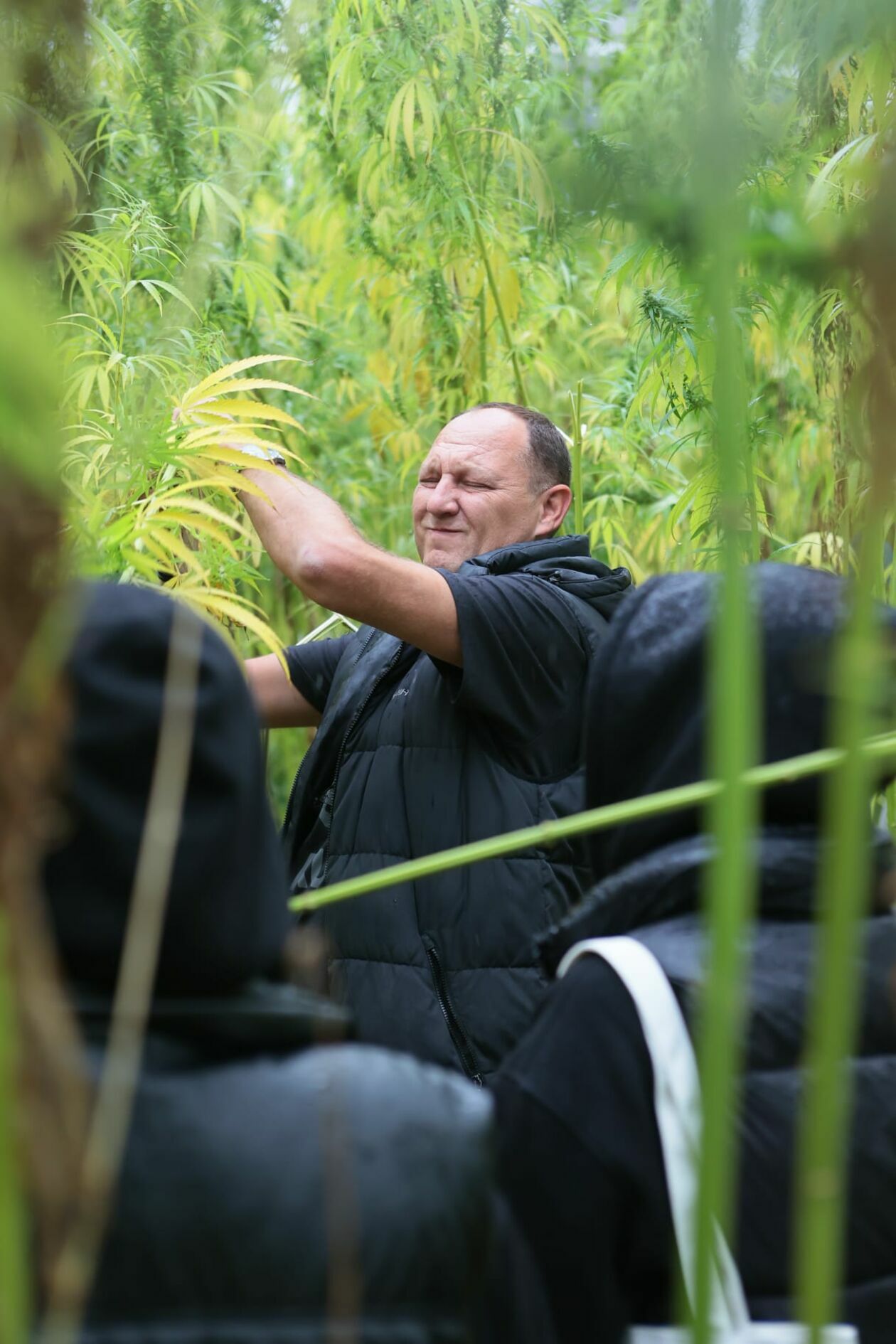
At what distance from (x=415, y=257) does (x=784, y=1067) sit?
2394mm

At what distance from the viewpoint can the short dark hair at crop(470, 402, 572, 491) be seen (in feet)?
8.37

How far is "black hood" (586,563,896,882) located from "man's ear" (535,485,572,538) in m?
Result: 1.54

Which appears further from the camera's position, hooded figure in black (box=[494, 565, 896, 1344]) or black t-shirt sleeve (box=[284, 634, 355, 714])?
black t-shirt sleeve (box=[284, 634, 355, 714])

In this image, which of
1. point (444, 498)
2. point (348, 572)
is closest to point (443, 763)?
point (348, 572)

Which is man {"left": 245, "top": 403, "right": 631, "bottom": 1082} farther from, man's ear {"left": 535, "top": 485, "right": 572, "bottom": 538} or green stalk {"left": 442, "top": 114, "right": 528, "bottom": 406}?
green stalk {"left": 442, "top": 114, "right": 528, "bottom": 406}

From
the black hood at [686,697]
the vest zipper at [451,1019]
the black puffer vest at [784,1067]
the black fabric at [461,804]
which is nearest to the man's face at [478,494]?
the black fabric at [461,804]

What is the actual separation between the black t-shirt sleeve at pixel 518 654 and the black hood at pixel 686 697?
102cm

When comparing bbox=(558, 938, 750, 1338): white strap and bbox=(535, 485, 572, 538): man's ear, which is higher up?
bbox=(535, 485, 572, 538): man's ear

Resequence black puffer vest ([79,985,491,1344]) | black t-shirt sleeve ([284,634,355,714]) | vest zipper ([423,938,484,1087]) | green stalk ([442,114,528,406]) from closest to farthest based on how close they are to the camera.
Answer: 1. black puffer vest ([79,985,491,1344])
2. vest zipper ([423,938,484,1087])
3. black t-shirt sleeve ([284,634,355,714])
4. green stalk ([442,114,528,406])

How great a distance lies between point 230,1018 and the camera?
2.34 ft

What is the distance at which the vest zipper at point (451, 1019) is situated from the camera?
1.96 meters

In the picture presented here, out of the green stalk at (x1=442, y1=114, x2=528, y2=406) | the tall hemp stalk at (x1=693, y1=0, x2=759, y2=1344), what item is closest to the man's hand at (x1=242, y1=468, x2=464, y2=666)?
the green stalk at (x1=442, y1=114, x2=528, y2=406)

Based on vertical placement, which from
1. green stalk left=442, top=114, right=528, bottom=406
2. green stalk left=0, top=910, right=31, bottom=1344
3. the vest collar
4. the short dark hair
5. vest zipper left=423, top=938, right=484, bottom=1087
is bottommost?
vest zipper left=423, top=938, right=484, bottom=1087

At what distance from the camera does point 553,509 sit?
8.51ft
